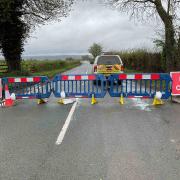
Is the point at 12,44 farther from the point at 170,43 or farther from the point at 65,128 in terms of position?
the point at 65,128

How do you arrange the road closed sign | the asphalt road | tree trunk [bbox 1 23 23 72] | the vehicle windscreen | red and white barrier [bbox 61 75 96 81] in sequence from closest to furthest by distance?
the asphalt road → the road closed sign → red and white barrier [bbox 61 75 96 81] → the vehicle windscreen → tree trunk [bbox 1 23 23 72]

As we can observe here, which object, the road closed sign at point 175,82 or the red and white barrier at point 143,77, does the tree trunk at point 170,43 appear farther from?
the red and white barrier at point 143,77

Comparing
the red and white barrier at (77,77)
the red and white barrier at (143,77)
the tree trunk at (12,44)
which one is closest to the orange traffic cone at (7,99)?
the red and white barrier at (77,77)

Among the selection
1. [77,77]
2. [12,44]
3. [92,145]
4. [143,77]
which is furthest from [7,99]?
[12,44]

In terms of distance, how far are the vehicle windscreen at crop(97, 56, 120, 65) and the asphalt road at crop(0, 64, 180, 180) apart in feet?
32.3

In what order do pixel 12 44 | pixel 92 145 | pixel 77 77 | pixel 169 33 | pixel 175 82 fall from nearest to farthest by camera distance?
pixel 92 145 → pixel 175 82 → pixel 77 77 → pixel 169 33 → pixel 12 44

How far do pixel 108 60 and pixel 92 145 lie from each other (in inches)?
575

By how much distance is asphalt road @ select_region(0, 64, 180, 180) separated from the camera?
5113mm

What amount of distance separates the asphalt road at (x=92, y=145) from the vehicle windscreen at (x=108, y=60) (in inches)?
388

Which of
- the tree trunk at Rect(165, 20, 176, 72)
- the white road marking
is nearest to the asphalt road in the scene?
the white road marking

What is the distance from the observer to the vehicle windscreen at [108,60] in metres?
20.7

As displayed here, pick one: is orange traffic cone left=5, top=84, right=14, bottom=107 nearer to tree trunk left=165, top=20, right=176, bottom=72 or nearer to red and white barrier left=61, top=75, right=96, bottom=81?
red and white barrier left=61, top=75, right=96, bottom=81

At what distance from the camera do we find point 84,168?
5270 mm

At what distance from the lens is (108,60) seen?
822 inches
